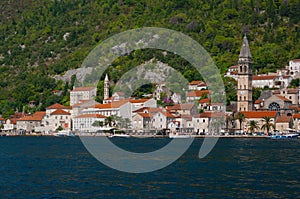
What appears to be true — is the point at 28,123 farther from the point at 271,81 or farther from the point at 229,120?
the point at 271,81

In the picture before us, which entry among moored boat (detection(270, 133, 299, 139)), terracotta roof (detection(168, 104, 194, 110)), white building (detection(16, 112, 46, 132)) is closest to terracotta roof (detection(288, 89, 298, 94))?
moored boat (detection(270, 133, 299, 139))

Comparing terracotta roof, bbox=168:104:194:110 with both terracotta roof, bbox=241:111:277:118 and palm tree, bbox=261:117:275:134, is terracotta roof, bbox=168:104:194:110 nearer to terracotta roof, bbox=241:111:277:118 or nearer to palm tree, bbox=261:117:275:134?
terracotta roof, bbox=241:111:277:118

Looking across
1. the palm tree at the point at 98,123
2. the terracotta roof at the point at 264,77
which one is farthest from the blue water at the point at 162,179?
the terracotta roof at the point at 264,77

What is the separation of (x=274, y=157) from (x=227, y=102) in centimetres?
5970

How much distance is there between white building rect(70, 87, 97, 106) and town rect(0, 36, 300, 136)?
1.39m

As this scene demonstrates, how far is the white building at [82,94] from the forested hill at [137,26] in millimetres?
4934

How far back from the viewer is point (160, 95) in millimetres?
127438

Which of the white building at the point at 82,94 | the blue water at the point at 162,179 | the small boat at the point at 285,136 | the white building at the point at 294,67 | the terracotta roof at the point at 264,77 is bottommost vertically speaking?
the blue water at the point at 162,179

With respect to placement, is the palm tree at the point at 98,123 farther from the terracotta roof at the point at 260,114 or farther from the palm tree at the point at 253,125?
the palm tree at the point at 253,125

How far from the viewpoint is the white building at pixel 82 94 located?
135288 millimetres

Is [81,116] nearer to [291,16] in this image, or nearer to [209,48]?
[209,48]

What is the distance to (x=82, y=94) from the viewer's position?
444 feet

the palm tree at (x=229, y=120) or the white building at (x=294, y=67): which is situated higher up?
the white building at (x=294, y=67)

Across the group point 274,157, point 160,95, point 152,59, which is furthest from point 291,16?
point 274,157
